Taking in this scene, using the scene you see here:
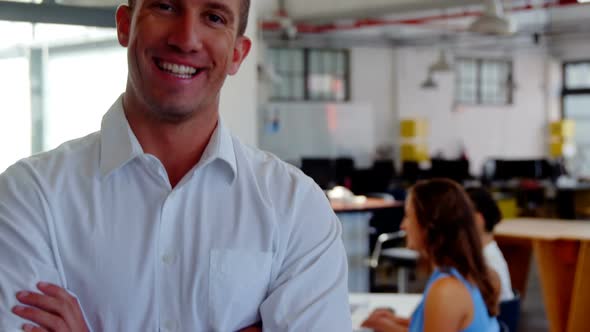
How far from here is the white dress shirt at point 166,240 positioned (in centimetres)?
132

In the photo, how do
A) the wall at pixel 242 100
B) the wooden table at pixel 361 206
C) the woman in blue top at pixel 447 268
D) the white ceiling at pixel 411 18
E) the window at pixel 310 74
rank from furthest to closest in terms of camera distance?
the window at pixel 310 74 → the white ceiling at pixel 411 18 → the wooden table at pixel 361 206 → the wall at pixel 242 100 → the woman in blue top at pixel 447 268

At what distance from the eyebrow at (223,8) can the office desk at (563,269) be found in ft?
16.1

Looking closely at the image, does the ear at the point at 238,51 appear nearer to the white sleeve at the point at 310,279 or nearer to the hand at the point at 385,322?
the white sleeve at the point at 310,279

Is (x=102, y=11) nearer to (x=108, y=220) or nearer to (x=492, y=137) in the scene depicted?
(x=108, y=220)

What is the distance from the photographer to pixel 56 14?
3002 millimetres

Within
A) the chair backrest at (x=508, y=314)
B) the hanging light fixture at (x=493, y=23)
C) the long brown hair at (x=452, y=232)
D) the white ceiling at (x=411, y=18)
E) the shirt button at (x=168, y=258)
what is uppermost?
the white ceiling at (x=411, y=18)

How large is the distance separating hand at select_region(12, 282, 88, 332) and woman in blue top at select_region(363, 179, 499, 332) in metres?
1.65

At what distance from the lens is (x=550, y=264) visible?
5.98 meters

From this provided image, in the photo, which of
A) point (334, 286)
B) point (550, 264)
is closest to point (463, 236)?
point (334, 286)

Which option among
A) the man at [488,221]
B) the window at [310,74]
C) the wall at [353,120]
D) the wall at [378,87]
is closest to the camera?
the man at [488,221]

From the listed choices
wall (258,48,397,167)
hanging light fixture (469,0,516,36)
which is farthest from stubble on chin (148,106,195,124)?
wall (258,48,397,167)

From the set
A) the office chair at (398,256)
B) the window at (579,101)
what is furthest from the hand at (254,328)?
the window at (579,101)

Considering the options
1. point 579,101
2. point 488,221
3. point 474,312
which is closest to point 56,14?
point 474,312

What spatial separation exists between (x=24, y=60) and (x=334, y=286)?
6.50ft
